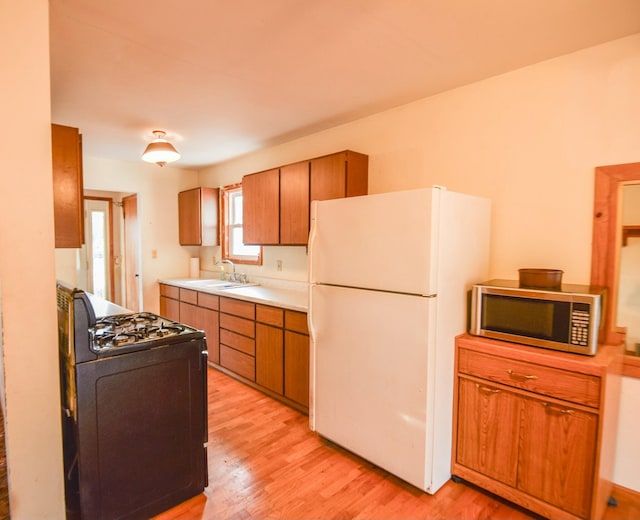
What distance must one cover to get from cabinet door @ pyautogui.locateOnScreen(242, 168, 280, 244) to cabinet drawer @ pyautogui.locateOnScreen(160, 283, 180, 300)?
129cm

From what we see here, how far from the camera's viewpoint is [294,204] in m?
3.23

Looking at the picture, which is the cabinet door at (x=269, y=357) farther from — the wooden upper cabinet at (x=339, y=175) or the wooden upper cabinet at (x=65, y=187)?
the wooden upper cabinet at (x=65, y=187)

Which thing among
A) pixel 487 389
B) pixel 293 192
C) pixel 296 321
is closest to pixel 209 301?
pixel 296 321

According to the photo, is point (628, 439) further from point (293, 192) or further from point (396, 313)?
point (293, 192)

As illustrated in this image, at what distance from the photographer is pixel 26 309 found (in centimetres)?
136

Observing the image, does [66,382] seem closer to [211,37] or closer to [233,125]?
[211,37]

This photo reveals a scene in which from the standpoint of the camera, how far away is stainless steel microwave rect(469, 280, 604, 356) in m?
1.62

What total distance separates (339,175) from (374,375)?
1577 mm

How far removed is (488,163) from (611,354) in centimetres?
129

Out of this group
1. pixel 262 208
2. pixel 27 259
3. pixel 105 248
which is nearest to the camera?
pixel 27 259

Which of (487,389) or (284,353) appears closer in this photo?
(487,389)

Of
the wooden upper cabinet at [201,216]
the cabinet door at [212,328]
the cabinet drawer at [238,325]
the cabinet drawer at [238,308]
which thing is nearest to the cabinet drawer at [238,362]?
the cabinet door at [212,328]

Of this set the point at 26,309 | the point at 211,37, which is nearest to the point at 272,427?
the point at 26,309

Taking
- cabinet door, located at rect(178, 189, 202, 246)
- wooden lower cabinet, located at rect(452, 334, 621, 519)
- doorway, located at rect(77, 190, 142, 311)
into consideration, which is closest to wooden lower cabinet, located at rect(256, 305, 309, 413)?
wooden lower cabinet, located at rect(452, 334, 621, 519)
